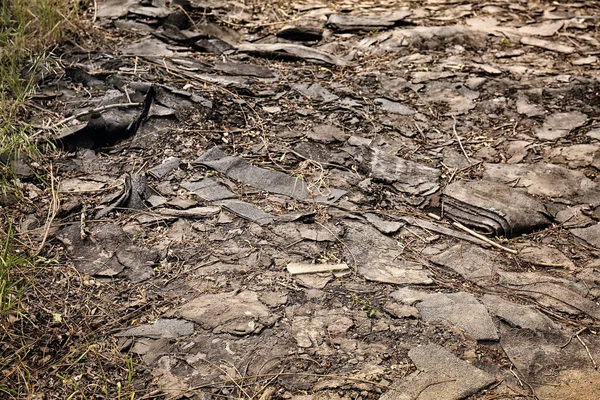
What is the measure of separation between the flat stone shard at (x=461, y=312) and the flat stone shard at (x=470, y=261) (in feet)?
0.67

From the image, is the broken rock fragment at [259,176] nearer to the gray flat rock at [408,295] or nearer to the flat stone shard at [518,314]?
the gray flat rock at [408,295]

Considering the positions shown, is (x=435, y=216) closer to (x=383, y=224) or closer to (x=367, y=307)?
(x=383, y=224)

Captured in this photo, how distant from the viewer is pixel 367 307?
2.46 metres

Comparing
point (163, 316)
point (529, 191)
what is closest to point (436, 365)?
point (163, 316)

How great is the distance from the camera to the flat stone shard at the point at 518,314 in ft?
7.99

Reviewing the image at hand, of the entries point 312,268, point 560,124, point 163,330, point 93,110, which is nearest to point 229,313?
point 163,330

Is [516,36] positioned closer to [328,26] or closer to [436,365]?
[328,26]

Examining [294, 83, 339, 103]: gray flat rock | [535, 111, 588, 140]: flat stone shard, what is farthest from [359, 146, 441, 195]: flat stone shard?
[535, 111, 588, 140]: flat stone shard

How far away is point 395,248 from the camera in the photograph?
286cm

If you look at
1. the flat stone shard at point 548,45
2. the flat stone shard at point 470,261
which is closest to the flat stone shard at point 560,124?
the flat stone shard at point 548,45

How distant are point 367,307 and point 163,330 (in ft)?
2.63

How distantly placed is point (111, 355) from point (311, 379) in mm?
731

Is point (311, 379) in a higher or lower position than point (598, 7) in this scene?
lower

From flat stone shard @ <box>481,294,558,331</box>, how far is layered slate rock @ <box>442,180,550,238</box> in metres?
0.56
